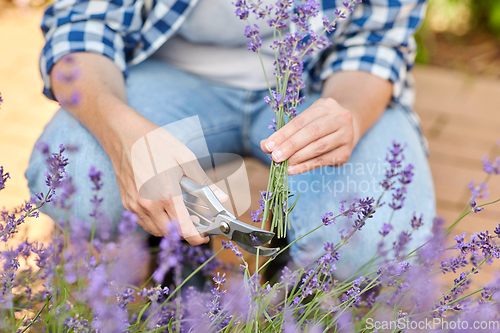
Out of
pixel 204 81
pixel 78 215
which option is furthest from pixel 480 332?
pixel 204 81

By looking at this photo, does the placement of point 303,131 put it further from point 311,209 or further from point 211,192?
point 311,209

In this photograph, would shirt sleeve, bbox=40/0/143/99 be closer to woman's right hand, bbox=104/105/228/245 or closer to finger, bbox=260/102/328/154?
woman's right hand, bbox=104/105/228/245

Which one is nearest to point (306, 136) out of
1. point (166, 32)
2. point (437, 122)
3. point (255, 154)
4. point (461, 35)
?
point (255, 154)

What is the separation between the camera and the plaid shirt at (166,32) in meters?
1.17

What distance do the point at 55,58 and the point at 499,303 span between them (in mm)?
1116

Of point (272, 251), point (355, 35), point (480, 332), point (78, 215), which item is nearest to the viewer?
point (480, 332)

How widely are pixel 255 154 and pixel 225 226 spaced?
0.66m

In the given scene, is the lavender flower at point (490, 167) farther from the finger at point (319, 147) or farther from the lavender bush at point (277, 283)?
the finger at point (319, 147)

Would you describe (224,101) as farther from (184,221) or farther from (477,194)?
(477,194)

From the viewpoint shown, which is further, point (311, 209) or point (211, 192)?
point (311, 209)

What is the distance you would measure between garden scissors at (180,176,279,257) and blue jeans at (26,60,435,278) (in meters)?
0.29

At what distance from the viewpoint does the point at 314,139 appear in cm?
83

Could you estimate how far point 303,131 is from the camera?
0.80 m

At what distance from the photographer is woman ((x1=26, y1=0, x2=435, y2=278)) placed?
0.92 meters
